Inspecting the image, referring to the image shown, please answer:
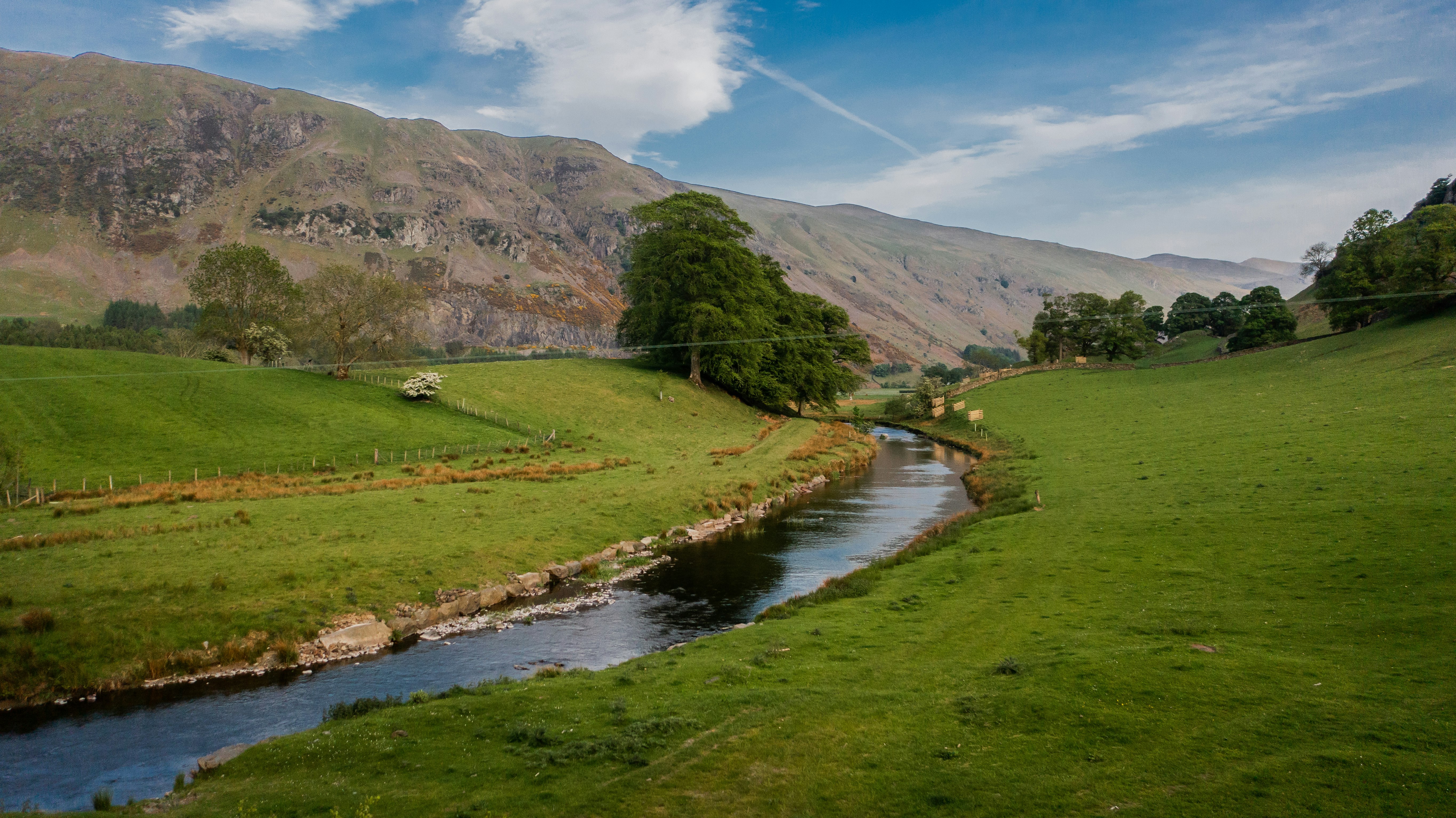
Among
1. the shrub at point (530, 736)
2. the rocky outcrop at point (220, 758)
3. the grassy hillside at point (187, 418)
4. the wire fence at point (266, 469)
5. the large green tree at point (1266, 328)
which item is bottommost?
the rocky outcrop at point (220, 758)

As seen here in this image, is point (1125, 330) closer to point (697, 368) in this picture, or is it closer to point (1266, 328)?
point (1266, 328)

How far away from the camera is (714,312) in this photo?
275ft

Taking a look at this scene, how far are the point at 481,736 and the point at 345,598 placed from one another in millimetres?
13819

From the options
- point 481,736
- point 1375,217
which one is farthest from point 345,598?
point 1375,217

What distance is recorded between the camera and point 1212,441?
4888cm

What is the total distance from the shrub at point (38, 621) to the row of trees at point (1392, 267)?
87.5 m

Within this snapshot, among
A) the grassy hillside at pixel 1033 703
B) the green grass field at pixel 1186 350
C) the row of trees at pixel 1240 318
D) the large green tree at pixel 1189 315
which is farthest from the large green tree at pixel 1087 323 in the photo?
the grassy hillside at pixel 1033 703

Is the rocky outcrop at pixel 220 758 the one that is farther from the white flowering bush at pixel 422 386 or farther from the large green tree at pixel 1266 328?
the large green tree at pixel 1266 328

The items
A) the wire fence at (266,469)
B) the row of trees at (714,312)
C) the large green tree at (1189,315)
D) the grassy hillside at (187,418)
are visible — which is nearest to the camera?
the wire fence at (266,469)

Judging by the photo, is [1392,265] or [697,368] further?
[697,368]

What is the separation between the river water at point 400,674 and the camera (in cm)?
1641

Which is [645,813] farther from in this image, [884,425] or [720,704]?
[884,425]

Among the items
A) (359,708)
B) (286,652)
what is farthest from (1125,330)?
(359,708)

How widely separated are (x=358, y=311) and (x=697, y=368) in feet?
122
